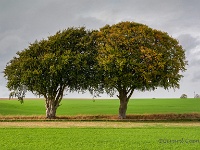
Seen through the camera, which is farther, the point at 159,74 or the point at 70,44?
the point at 70,44

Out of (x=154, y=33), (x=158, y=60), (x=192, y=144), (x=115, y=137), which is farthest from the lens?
(x=154, y=33)

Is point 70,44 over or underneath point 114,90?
over

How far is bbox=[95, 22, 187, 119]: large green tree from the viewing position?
170 feet

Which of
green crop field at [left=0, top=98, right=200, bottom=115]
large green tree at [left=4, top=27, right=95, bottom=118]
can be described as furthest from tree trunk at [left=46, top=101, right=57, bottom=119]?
green crop field at [left=0, top=98, right=200, bottom=115]

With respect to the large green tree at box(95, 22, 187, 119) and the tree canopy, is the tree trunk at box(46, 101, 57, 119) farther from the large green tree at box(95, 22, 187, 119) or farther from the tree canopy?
the large green tree at box(95, 22, 187, 119)

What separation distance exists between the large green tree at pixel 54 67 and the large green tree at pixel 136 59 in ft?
8.19

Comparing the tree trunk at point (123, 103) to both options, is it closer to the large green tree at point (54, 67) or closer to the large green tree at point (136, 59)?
the large green tree at point (136, 59)

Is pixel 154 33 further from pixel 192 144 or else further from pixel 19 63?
pixel 192 144

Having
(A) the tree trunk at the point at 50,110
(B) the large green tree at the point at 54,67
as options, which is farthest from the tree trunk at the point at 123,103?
(A) the tree trunk at the point at 50,110

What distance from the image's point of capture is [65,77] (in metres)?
55.4

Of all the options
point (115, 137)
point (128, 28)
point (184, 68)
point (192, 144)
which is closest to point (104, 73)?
point (128, 28)

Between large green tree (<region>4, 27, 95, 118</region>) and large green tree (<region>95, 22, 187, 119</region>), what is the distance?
8.19 ft

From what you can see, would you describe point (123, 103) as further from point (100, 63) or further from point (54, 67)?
point (54, 67)

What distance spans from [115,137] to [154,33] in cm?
2893
